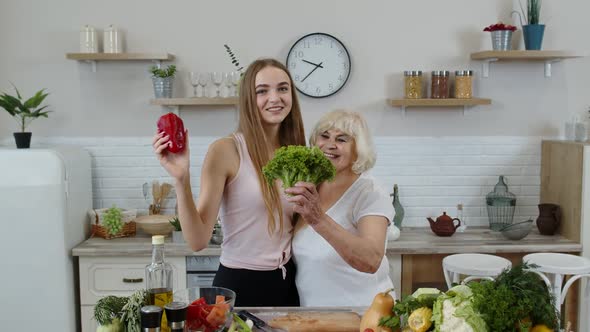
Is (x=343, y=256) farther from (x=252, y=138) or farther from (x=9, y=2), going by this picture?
(x=9, y=2)

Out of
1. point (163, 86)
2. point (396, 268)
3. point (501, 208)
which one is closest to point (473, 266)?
point (396, 268)

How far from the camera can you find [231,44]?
4.50 meters

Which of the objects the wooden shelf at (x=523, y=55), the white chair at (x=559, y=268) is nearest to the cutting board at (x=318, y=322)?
the white chair at (x=559, y=268)

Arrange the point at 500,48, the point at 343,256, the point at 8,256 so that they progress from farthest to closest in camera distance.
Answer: the point at 500,48 < the point at 8,256 < the point at 343,256

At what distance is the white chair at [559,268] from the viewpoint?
352 cm

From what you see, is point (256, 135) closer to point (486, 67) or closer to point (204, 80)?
point (204, 80)

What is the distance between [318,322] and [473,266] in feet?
5.96

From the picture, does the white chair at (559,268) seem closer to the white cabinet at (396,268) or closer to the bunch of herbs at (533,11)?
the white cabinet at (396,268)

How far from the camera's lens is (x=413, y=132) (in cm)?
461

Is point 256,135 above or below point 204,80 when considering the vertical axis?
below

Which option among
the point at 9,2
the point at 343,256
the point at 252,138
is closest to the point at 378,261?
the point at 343,256

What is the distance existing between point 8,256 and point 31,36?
5.36 feet

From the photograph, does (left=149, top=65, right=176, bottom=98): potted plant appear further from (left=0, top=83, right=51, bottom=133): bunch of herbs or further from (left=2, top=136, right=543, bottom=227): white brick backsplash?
(left=0, top=83, right=51, bottom=133): bunch of herbs

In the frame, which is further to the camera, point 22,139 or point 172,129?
point 22,139
